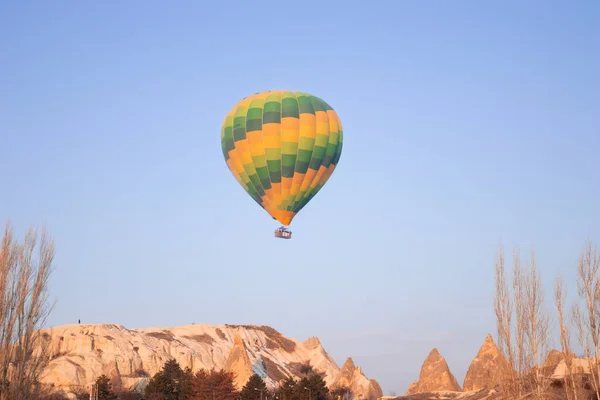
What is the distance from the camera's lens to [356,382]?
116 meters

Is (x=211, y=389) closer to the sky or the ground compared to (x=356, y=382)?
closer to the ground

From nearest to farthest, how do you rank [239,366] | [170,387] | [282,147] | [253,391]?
→ [282,147] → [253,391] → [170,387] → [239,366]

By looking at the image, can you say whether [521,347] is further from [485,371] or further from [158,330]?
[158,330]

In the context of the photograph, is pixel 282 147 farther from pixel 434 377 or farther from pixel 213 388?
pixel 434 377

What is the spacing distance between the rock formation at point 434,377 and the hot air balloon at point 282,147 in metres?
50.0

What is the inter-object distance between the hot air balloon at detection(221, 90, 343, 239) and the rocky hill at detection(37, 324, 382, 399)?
202 ft

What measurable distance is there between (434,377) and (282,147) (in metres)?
55.1

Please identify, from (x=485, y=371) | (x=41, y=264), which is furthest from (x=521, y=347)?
(x=485, y=371)

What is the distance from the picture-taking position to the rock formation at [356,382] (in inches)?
4537

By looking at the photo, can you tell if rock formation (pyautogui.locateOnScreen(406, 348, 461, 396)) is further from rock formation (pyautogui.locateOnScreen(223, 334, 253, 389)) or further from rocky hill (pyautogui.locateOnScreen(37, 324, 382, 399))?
rock formation (pyautogui.locateOnScreen(223, 334, 253, 389))

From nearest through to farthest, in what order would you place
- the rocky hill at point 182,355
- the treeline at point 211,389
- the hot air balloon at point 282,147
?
the hot air balloon at point 282,147 < the treeline at point 211,389 < the rocky hill at point 182,355

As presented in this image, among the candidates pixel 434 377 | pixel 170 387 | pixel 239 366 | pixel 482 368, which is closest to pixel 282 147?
pixel 482 368

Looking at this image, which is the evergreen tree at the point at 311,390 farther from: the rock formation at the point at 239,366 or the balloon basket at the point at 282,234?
the balloon basket at the point at 282,234

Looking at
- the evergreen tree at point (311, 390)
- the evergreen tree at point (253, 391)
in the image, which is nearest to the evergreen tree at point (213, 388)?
the evergreen tree at point (253, 391)
